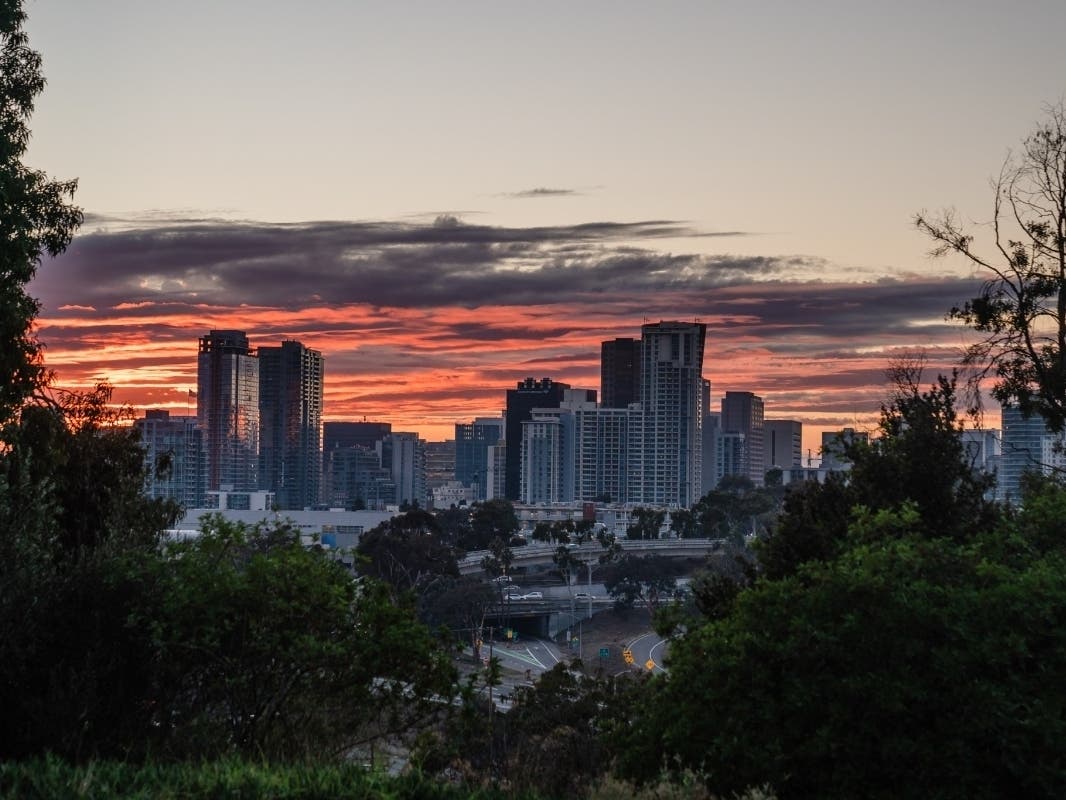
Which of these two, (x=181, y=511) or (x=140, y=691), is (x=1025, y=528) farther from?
(x=181, y=511)

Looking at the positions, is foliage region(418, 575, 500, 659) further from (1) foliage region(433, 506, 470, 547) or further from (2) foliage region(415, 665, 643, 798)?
(2) foliage region(415, 665, 643, 798)

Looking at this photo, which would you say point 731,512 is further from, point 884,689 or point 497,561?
point 884,689

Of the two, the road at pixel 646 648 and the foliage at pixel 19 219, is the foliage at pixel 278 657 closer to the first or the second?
the foliage at pixel 19 219

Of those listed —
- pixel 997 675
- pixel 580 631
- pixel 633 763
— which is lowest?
pixel 580 631

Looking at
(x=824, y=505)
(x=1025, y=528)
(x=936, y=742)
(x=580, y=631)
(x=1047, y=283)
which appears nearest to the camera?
(x=936, y=742)

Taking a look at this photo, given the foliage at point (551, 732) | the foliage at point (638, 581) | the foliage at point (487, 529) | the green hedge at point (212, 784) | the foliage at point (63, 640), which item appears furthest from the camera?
the foliage at point (487, 529)

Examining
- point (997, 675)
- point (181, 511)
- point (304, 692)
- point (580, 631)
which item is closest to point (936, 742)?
point (997, 675)

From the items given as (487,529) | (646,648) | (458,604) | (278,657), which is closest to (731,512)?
(487,529)

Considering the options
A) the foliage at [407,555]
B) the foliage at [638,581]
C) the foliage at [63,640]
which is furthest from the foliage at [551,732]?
the foliage at [638,581]
